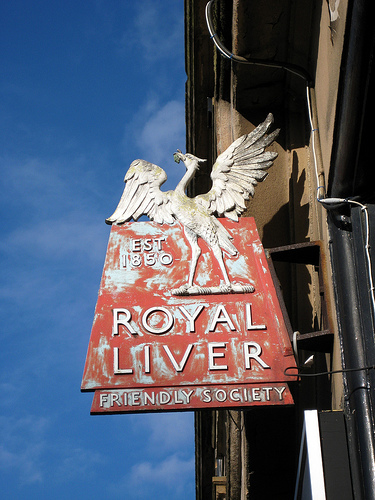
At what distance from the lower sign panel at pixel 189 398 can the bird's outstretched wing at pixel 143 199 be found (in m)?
1.77

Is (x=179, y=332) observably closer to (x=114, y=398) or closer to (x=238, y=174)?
(x=114, y=398)

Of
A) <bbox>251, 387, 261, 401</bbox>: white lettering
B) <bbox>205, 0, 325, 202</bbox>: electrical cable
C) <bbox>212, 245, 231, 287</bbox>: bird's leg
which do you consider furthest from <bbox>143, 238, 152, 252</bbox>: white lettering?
<bbox>251, 387, 261, 401</bbox>: white lettering

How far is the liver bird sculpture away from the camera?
6430 millimetres

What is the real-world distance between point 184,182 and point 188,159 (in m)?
0.37

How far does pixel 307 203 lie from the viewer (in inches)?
301

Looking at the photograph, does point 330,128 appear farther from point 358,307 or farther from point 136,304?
point 136,304

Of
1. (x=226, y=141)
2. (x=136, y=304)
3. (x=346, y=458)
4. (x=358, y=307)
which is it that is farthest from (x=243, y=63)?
(x=346, y=458)

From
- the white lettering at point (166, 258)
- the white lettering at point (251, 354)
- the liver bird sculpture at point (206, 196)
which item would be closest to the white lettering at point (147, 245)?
the white lettering at point (166, 258)

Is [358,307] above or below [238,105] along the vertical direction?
below

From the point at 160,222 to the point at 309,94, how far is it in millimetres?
1789

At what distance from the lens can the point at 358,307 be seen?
4.72 metres

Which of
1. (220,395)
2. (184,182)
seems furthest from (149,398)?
(184,182)

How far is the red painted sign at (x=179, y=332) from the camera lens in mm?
5332

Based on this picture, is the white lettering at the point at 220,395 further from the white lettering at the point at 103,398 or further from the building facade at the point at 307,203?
the white lettering at the point at 103,398
